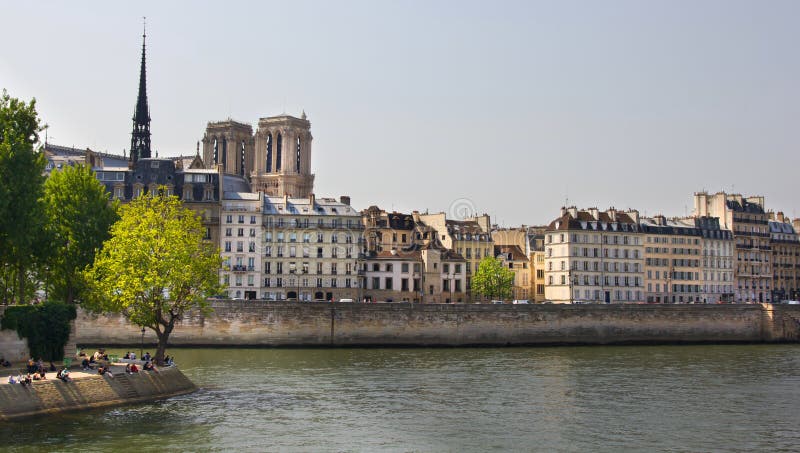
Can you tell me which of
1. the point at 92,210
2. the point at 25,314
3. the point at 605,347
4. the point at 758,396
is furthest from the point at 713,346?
the point at 25,314

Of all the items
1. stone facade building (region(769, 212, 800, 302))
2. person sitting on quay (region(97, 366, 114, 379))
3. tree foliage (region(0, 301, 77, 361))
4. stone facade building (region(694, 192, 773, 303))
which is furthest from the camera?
stone facade building (region(769, 212, 800, 302))

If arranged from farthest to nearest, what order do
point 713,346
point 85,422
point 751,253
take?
1. point 751,253
2. point 713,346
3. point 85,422

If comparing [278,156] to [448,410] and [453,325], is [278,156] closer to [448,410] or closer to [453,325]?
[453,325]

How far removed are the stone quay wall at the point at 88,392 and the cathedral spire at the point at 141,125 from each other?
249ft

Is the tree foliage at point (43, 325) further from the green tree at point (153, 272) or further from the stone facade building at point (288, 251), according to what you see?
the stone facade building at point (288, 251)

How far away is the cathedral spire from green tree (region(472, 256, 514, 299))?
43629 millimetres

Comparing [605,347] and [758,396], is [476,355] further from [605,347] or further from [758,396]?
[758,396]

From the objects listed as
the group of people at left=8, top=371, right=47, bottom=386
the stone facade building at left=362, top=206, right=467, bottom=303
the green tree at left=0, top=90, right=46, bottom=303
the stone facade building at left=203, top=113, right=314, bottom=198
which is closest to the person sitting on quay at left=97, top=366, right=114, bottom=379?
the group of people at left=8, top=371, right=47, bottom=386

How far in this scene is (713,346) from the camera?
7894 cm

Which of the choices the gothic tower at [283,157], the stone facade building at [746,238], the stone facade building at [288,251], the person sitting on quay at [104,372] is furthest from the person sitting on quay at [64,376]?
the gothic tower at [283,157]

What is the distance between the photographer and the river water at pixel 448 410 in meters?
32.1

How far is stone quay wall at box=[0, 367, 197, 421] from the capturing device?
3434 cm

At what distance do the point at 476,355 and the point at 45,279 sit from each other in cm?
2868

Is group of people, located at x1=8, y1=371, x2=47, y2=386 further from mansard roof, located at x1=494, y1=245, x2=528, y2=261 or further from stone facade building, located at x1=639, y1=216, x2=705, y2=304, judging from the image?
stone facade building, located at x1=639, y1=216, x2=705, y2=304
